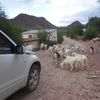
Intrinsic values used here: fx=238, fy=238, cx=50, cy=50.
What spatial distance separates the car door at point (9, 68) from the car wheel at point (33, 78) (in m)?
0.59

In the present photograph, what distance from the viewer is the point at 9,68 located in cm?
469

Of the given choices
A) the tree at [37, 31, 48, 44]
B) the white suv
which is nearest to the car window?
the white suv

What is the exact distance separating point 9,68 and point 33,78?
162 centimetres

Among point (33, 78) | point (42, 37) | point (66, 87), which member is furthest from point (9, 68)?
point (42, 37)

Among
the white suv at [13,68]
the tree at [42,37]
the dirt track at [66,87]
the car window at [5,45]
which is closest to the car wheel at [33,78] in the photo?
the white suv at [13,68]

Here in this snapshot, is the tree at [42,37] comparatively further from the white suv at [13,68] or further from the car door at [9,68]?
the car door at [9,68]

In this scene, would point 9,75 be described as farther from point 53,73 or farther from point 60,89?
point 53,73

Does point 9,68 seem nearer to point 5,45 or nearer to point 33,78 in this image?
point 5,45

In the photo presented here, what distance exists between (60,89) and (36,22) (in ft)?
206

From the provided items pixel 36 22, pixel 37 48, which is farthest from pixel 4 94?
pixel 36 22

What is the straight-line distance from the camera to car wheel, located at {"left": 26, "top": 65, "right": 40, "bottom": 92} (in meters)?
5.94

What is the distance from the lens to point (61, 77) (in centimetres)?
794

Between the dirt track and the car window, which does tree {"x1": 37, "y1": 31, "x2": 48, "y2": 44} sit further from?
the car window

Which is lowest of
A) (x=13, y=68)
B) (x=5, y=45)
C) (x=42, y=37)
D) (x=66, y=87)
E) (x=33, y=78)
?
(x=66, y=87)
